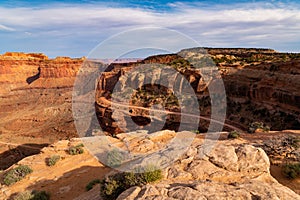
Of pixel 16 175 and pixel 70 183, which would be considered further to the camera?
pixel 16 175

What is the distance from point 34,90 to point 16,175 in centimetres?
7097

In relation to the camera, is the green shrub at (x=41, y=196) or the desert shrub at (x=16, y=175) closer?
the green shrub at (x=41, y=196)

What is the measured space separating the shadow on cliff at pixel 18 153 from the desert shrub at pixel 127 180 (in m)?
27.8

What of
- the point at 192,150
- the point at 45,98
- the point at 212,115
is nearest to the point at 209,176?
the point at 192,150

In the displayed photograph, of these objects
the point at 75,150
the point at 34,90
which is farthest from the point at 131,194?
the point at 34,90

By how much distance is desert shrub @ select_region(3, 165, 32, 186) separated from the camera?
1054cm

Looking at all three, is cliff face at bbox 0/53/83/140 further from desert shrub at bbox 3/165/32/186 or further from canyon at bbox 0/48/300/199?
desert shrub at bbox 3/165/32/186

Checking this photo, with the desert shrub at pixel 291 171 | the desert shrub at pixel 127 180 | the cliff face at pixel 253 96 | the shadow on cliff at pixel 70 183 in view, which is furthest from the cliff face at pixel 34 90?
the desert shrub at pixel 291 171

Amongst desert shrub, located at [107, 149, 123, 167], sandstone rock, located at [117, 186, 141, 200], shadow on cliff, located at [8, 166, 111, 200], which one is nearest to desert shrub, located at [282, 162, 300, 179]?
sandstone rock, located at [117, 186, 141, 200]

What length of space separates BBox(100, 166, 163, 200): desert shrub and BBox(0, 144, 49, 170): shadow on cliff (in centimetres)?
2776

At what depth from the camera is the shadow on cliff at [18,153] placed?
29928 mm

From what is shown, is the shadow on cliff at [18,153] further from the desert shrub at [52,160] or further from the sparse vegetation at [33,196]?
the sparse vegetation at [33,196]

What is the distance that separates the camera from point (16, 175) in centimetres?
1085

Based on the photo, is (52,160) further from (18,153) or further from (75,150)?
(18,153)
